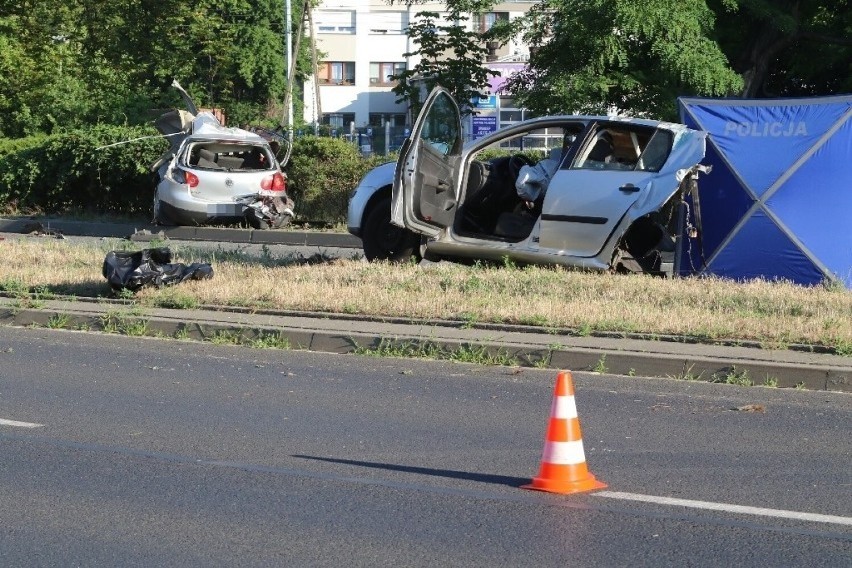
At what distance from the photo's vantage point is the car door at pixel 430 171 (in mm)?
12711

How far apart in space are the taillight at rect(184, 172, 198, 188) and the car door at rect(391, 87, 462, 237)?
8.10 metres

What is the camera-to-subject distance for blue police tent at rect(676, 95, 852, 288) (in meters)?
12.7

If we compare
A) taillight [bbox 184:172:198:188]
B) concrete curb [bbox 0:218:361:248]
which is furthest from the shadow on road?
taillight [bbox 184:172:198:188]

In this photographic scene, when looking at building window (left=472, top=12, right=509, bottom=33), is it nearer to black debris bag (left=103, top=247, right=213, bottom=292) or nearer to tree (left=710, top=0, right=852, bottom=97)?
tree (left=710, top=0, right=852, bottom=97)

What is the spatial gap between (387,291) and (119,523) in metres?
6.44

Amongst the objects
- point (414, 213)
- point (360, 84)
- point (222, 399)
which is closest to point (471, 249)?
point (414, 213)

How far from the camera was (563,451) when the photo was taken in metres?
6.21

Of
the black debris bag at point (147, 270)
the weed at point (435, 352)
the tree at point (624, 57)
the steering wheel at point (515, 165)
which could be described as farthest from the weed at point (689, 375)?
the tree at point (624, 57)

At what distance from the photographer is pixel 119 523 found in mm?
5777

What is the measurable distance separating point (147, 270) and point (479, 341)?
4.10 meters

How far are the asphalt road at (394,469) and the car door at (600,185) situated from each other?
3.39m

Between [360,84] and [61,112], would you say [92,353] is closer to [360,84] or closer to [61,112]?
[61,112]

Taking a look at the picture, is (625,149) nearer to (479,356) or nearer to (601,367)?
(479,356)

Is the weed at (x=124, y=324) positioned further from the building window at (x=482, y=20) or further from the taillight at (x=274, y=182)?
the building window at (x=482, y=20)
